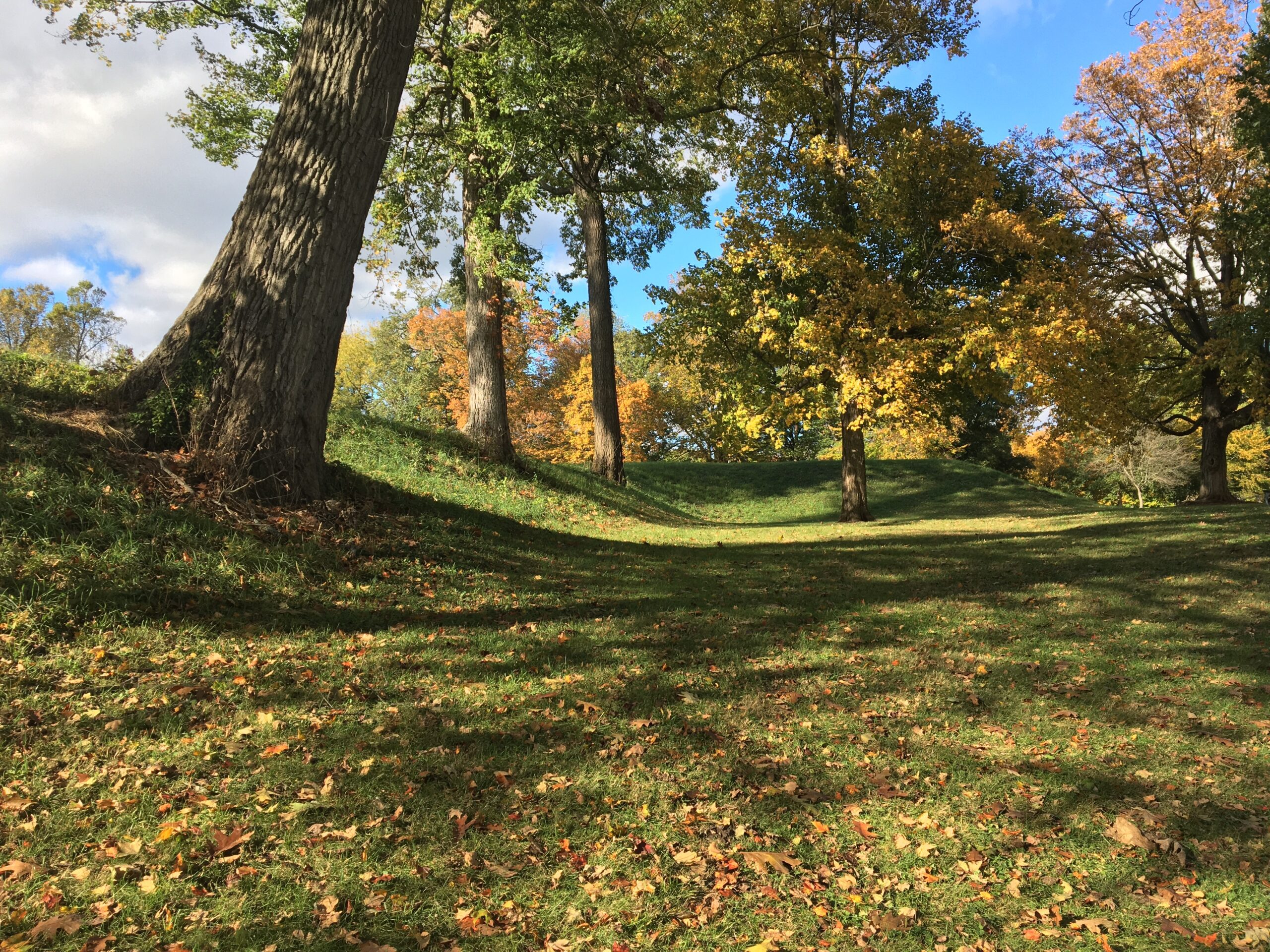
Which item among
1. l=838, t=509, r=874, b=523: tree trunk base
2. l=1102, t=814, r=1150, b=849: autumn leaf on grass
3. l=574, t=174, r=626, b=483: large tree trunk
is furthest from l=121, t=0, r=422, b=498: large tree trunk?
l=838, t=509, r=874, b=523: tree trunk base

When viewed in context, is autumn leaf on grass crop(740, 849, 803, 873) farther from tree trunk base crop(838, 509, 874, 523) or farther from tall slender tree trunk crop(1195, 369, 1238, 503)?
tall slender tree trunk crop(1195, 369, 1238, 503)

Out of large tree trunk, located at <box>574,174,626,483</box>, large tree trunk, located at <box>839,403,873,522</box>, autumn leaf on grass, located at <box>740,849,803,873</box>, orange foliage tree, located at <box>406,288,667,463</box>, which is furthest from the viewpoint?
orange foliage tree, located at <box>406,288,667,463</box>

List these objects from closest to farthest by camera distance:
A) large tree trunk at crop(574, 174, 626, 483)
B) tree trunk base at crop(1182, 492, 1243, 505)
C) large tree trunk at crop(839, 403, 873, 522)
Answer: large tree trunk at crop(574, 174, 626, 483), tree trunk base at crop(1182, 492, 1243, 505), large tree trunk at crop(839, 403, 873, 522)

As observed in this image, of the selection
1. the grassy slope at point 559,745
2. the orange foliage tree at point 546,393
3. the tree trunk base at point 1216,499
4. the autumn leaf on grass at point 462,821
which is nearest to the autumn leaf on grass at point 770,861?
the grassy slope at point 559,745

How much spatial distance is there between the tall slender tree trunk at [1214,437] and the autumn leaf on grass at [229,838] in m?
23.8

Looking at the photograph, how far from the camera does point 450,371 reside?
4166 cm

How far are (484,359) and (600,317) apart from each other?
4655 millimetres

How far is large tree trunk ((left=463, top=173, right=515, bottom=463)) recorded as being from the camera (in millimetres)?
15273

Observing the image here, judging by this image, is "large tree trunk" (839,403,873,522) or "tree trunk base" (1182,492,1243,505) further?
"large tree trunk" (839,403,873,522)

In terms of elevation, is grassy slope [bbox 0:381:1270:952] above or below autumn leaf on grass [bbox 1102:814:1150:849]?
above

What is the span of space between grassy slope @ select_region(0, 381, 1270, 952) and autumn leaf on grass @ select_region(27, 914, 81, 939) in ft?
0.09

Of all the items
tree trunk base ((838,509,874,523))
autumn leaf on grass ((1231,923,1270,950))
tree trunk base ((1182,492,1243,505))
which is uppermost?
tree trunk base ((1182,492,1243,505))

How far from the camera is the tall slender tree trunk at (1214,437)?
63.7 feet

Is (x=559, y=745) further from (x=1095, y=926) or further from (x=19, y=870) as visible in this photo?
(x=1095, y=926)
